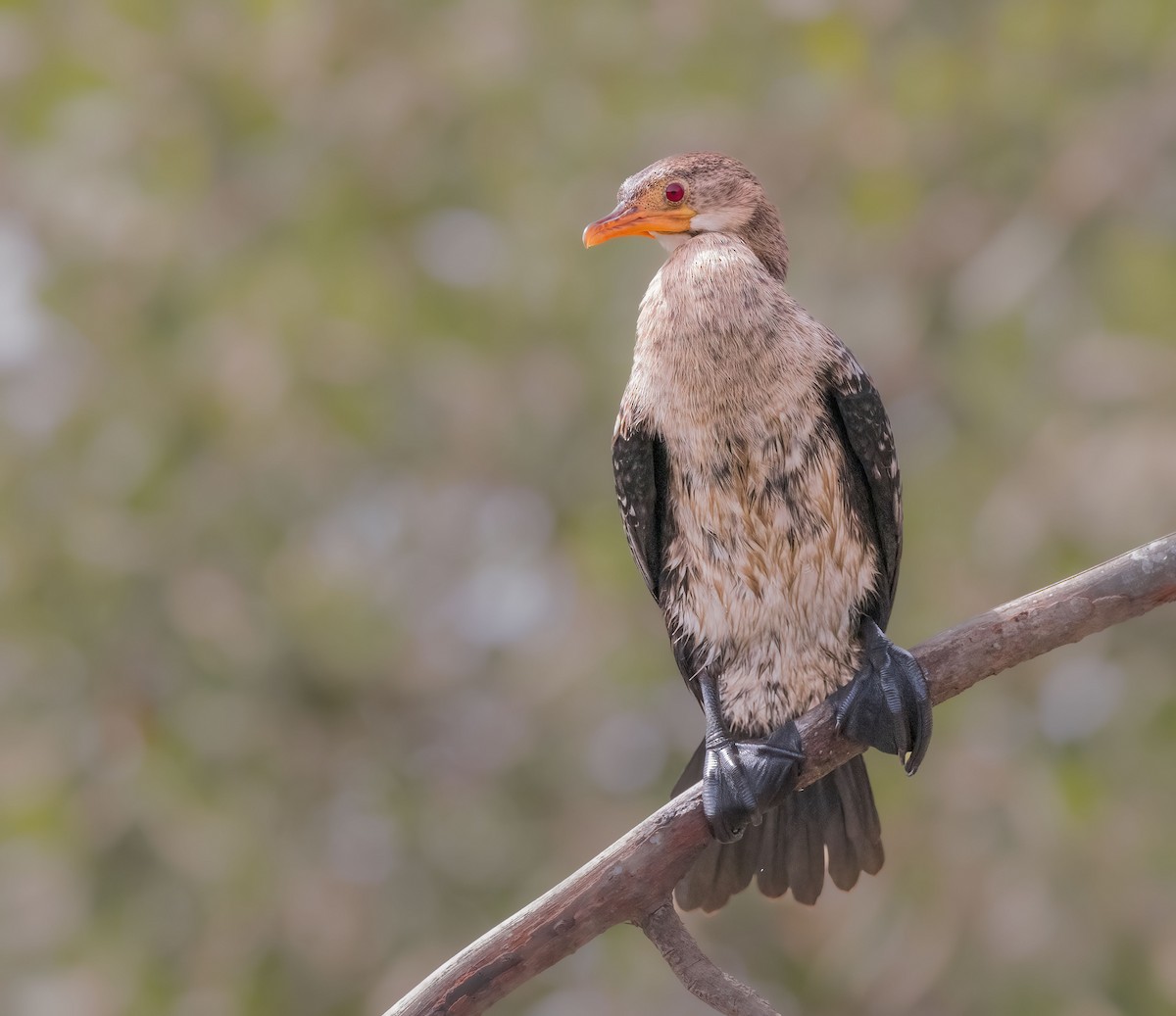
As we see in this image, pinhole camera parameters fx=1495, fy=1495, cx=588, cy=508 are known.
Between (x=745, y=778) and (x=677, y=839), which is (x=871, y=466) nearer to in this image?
(x=745, y=778)

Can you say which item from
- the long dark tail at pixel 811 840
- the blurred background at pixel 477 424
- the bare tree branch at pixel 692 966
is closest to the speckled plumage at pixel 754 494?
the long dark tail at pixel 811 840

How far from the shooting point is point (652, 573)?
10.5 ft

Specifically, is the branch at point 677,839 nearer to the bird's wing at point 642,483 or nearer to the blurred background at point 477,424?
the bird's wing at point 642,483

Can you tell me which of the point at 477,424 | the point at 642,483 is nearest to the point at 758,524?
the point at 642,483

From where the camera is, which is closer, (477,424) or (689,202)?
(689,202)

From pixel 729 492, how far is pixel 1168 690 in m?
2.84

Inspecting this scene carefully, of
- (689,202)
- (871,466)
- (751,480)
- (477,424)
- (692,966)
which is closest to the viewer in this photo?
(692,966)

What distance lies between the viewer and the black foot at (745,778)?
267 centimetres

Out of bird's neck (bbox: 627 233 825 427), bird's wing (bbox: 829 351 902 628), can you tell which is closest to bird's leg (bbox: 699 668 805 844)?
bird's wing (bbox: 829 351 902 628)

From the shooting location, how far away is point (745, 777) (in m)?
2.74

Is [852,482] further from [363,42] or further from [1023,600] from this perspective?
[363,42]

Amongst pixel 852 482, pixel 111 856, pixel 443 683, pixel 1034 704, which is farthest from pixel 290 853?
pixel 852 482

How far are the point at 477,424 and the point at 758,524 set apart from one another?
3.83 meters

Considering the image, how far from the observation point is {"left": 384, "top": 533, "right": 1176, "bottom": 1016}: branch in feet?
8.11
